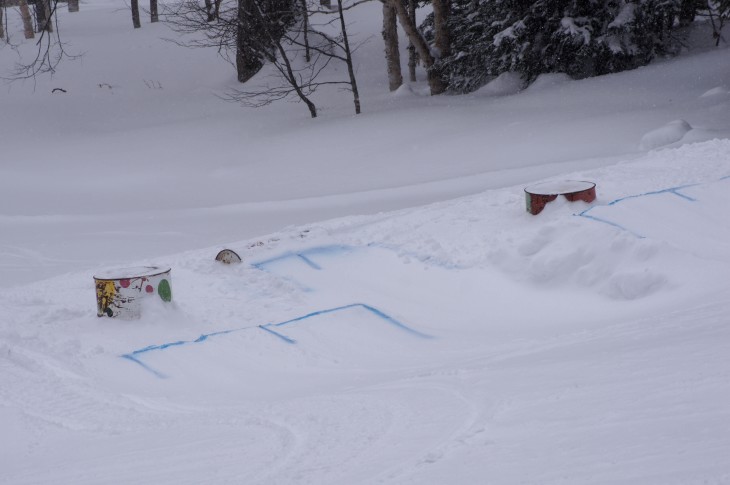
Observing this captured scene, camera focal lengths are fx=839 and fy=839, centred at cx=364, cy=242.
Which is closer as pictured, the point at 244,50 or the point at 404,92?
the point at 404,92

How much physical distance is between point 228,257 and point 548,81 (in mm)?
10235

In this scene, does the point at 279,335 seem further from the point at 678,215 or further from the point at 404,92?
the point at 404,92

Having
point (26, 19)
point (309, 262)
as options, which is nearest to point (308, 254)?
point (309, 262)

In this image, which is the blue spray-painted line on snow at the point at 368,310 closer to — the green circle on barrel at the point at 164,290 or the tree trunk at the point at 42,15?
the green circle on barrel at the point at 164,290

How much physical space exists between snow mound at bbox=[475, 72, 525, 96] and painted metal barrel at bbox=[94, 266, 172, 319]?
11.8 meters

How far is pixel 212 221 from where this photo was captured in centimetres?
1026

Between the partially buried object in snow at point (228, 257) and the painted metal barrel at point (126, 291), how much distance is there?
1.28m

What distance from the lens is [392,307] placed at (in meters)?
6.46

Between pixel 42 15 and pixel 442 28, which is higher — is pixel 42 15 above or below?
above

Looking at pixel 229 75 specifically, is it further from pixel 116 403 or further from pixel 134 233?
pixel 116 403

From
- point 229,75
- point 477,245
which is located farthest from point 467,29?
point 477,245

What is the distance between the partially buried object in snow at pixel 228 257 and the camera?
7328 millimetres

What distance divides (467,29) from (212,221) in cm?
923

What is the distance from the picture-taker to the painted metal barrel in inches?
235
